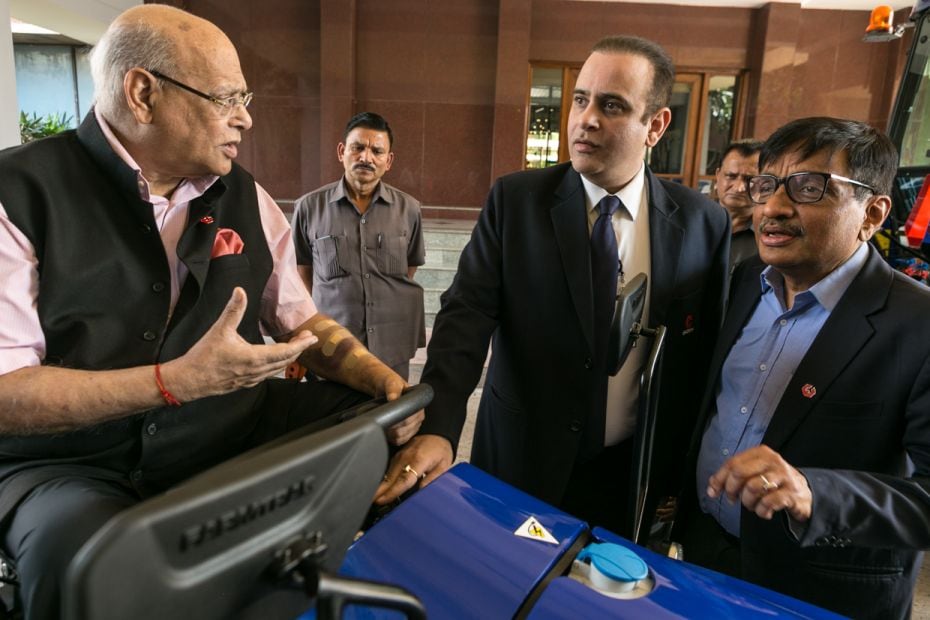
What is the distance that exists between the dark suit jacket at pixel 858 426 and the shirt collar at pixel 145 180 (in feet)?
4.69

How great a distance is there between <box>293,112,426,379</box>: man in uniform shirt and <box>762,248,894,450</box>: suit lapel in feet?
7.81

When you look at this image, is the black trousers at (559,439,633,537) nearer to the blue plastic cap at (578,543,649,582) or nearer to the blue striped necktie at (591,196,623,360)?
A: the blue striped necktie at (591,196,623,360)

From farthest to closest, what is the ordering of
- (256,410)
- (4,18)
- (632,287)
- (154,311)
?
1. (4,18)
2. (256,410)
3. (154,311)
4. (632,287)

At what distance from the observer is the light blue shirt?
55.0 inches

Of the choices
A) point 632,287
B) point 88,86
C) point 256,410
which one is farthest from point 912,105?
point 88,86

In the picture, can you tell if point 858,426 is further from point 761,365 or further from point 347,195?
point 347,195

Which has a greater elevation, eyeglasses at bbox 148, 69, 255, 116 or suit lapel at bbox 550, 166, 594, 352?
eyeglasses at bbox 148, 69, 255, 116

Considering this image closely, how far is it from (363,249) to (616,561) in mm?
2705

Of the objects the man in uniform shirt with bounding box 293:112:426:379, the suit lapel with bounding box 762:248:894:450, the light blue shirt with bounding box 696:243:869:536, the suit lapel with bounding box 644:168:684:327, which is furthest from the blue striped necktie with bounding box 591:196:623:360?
the man in uniform shirt with bounding box 293:112:426:379

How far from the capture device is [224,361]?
99 centimetres

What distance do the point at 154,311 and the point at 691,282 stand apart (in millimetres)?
1385

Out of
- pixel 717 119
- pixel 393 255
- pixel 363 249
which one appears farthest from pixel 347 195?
pixel 717 119

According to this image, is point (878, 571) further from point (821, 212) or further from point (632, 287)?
point (632, 287)

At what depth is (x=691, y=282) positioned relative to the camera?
5.67 ft
